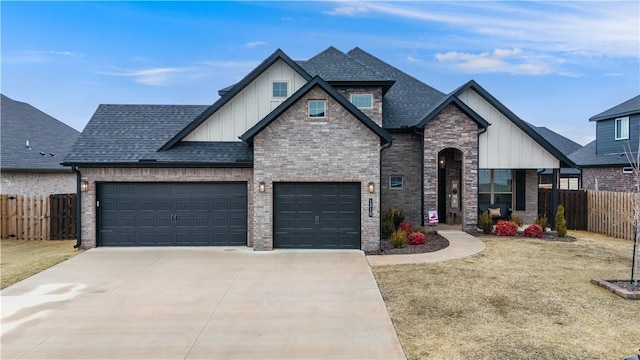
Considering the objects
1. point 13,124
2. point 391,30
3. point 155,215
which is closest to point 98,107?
point 155,215

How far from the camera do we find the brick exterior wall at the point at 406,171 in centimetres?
1784

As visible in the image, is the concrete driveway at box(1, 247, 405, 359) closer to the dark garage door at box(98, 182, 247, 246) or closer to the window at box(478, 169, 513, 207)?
the dark garage door at box(98, 182, 247, 246)

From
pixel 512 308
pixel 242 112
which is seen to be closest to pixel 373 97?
pixel 242 112

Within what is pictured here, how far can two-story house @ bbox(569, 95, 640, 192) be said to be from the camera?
2284 centimetres

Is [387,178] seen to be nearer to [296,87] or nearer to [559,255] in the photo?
[296,87]

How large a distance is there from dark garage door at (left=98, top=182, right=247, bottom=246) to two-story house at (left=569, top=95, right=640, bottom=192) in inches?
865

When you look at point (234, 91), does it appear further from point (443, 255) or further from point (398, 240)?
point (443, 255)

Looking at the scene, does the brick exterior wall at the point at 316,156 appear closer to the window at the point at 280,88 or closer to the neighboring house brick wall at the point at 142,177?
the neighboring house brick wall at the point at 142,177

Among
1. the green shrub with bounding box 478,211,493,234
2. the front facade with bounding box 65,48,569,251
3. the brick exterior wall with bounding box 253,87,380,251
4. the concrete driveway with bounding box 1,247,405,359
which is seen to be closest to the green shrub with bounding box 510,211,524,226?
the green shrub with bounding box 478,211,493,234

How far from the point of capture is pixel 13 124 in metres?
22.6

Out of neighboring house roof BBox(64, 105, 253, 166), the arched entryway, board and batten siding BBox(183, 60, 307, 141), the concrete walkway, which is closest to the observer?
the concrete walkway

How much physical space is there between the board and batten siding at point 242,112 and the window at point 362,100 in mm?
3200

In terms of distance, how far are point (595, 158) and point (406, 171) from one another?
16.1 metres

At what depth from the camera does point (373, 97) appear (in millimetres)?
17203
